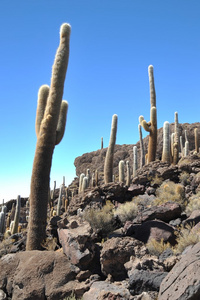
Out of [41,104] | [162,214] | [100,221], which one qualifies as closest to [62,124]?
[41,104]

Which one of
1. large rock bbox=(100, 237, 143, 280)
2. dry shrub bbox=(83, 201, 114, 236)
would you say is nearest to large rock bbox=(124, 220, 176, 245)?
dry shrub bbox=(83, 201, 114, 236)

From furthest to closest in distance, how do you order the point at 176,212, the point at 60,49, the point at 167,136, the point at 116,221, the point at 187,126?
the point at 187,126, the point at 167,136, the point at 60,49, the point at 116,221, the point at 176,212

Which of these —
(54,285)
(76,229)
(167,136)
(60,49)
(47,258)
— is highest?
(60,49)

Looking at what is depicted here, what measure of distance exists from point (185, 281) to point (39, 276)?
4.16 meters

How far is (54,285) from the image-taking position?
7.04 m

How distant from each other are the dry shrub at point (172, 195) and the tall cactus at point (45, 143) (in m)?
4.43

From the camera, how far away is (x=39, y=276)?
7.31 metres

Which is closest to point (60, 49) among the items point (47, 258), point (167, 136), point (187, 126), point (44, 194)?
point (44, 194)

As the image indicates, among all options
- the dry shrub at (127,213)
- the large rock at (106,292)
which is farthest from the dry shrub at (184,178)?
the large rock at (106,292)

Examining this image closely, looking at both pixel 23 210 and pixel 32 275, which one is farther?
pixel 23 210

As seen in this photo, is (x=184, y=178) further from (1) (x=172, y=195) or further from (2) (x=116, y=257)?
(2) (x=116, y=257)

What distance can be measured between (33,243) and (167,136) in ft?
42.1

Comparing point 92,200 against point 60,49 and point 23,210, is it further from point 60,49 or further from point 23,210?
point 23,210

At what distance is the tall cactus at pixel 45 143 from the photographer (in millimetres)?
9703
